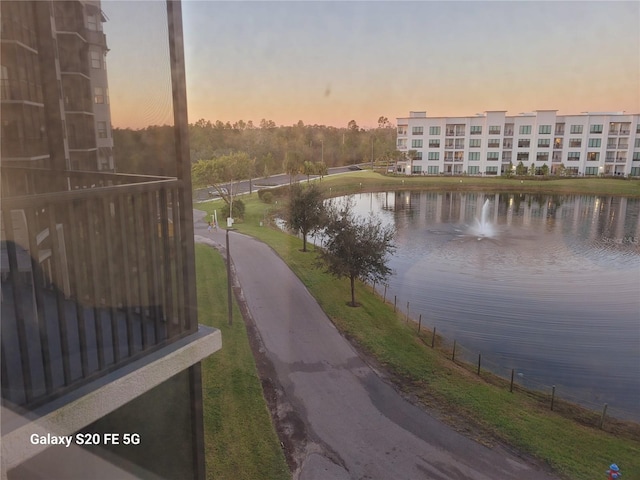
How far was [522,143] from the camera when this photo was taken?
3872cm

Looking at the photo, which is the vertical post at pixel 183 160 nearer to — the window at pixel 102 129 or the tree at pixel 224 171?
the window at pixel 102 129

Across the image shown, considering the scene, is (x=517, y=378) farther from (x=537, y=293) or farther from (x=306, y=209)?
(x=306, y=209)

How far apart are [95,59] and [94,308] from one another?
1.40 metres

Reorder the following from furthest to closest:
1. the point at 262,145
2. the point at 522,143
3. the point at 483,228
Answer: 1. the point at 522,143
2. the point at 262,145
3. the point at 483,228

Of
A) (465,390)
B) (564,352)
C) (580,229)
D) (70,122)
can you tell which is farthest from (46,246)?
(580,229)

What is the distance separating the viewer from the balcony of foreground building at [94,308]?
1237 mm

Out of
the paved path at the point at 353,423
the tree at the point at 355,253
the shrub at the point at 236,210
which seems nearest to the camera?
the paved path at the point at 353,423

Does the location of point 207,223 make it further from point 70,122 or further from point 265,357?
point 70,122

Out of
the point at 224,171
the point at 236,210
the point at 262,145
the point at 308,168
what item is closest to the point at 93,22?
the point at 236,210

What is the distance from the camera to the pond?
834cm

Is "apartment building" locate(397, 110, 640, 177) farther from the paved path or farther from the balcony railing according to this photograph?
the balcony railing

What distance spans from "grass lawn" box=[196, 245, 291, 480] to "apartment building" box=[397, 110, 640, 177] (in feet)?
111

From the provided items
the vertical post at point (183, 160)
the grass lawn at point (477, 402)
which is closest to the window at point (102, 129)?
the vertical post at point (183, 160)

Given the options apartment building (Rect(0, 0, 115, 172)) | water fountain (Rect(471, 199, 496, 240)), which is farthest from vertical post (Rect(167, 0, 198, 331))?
water fountain (Rect(471, 199, 496, 240))
